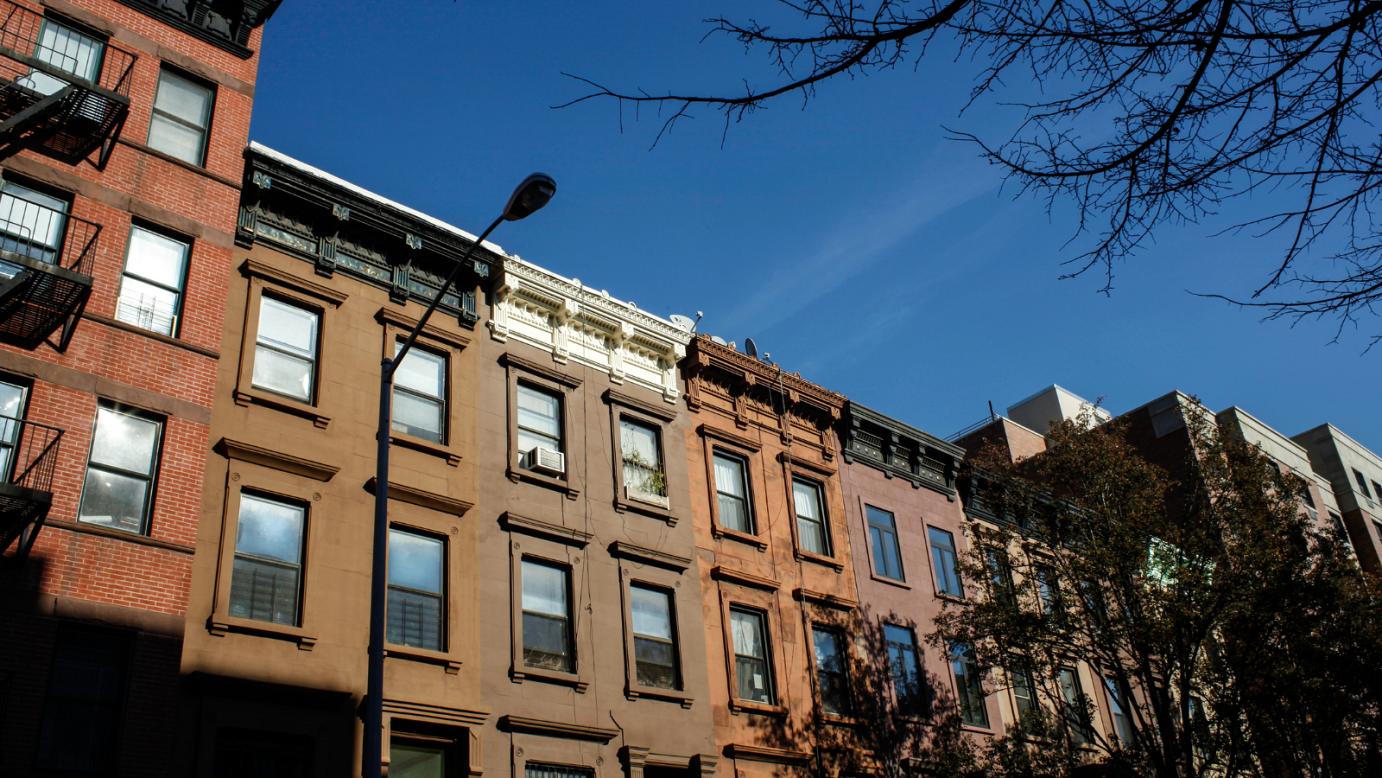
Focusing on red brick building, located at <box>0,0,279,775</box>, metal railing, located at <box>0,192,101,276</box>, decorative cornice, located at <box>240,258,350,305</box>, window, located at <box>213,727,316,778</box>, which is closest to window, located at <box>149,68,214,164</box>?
red brick building, located at <box>0,0,279,775</box>

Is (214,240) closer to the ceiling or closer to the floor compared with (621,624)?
closer to the ceiling

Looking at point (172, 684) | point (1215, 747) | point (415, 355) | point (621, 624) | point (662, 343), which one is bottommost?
point (1215, 747)

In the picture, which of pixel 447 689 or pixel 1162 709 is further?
pixel 1162 709

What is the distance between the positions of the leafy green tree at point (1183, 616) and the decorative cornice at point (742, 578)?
4.06 metres

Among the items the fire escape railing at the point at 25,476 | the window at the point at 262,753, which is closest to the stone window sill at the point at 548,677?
the window at the point at 262,753

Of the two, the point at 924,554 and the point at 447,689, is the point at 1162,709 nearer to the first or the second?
A: the point at 924,554

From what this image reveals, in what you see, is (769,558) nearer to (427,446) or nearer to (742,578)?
(742,578)

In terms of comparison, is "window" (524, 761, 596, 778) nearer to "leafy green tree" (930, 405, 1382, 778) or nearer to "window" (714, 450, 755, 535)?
"window" (714, 450, 755, 535)

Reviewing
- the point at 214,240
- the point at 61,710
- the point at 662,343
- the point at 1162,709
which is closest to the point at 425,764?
the point at 61,710

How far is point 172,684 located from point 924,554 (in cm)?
1867

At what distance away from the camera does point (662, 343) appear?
22.9m

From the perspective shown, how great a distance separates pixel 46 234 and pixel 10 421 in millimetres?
2943

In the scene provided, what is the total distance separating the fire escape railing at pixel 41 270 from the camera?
13.1 meters

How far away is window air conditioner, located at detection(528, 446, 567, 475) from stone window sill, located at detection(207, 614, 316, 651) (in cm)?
548
